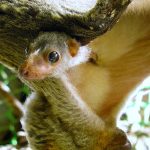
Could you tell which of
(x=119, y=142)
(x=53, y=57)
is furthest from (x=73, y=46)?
(x=119, y=142)

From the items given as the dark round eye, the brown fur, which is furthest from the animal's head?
the brown fur

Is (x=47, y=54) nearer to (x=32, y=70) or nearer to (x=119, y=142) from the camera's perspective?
(x=32, y=70)

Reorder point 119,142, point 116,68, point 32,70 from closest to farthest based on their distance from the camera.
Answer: point 32,70 < point 119,142 < point 116,68

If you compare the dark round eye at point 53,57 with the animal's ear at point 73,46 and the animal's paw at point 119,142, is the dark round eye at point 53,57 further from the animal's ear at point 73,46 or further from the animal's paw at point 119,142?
the animal's paw at point 119,142

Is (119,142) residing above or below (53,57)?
below

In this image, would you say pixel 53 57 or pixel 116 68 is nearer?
pixel 53 57

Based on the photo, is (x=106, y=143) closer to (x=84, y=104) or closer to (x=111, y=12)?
(x=84, y=104)

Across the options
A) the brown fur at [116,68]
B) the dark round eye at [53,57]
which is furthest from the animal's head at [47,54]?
the brown fur at [116,68]
